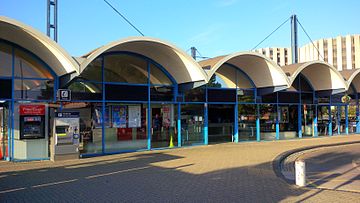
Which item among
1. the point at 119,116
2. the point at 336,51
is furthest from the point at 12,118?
the point at 336,51

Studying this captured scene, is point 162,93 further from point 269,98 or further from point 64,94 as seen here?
point 269,98

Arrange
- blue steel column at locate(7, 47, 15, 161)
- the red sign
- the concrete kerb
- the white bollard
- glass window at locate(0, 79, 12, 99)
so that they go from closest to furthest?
1. the white bollard
2. the concrete kerb
3. glass window at locate(0, 79, 12, 99)
4. blue steel column at locate(7, 47, 15, 161)
5. the red sign

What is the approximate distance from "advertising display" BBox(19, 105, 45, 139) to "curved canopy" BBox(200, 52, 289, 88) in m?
8.05

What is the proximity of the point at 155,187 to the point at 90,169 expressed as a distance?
3.61 metres

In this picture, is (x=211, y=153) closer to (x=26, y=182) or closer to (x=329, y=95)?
(x=26, y=182)

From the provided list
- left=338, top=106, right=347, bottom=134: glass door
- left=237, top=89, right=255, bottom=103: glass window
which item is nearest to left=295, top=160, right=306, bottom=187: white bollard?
left=237, top=89, right=255, bottom=103: glass window

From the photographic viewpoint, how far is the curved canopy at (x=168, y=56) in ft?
48.0

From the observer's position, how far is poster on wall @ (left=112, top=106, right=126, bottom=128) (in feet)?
50.4

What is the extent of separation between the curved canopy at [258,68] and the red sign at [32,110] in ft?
26.0

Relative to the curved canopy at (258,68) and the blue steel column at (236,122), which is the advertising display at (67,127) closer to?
the curved canopy at (258,68)

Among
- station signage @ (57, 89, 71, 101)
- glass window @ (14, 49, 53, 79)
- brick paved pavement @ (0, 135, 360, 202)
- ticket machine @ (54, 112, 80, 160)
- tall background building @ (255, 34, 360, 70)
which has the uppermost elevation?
tall background building @ (255, 34, 360, 70)

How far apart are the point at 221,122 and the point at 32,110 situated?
9764mm

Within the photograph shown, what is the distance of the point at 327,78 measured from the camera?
21609 mm

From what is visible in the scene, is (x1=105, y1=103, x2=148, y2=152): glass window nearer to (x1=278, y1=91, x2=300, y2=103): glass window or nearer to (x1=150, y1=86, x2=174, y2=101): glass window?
(x1=150, y1=86, x2=174, y2=101): glass window
